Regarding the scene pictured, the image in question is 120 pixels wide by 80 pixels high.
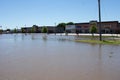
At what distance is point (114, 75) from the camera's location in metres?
9.74

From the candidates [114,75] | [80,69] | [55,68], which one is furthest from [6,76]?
[114,75]

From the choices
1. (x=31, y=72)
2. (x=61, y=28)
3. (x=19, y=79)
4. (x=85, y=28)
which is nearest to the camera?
(x=19, y=79)

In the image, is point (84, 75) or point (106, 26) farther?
point (106, 26)

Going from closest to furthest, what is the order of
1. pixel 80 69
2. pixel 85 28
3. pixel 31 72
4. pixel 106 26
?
pixel 31 72, pixel 80 69, pixel 106 26, pixel 85 28

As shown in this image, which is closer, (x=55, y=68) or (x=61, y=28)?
(x=55, y=68)

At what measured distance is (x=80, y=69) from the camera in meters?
11.1

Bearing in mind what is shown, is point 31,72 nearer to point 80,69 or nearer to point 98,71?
point 80,69

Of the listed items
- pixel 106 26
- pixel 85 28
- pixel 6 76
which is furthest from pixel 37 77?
pixel 85 28

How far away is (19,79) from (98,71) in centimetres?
395

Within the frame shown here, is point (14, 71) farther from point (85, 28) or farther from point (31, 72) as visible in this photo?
point (85, 28)

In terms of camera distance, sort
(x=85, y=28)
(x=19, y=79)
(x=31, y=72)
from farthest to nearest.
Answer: (x=85, y=28), (x=31, y=72), (x=19, y=79)

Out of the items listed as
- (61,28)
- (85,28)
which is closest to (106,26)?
(85,28)

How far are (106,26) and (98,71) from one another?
97746 mm

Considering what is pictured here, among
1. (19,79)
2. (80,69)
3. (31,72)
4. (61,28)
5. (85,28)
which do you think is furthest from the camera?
(61,28)
